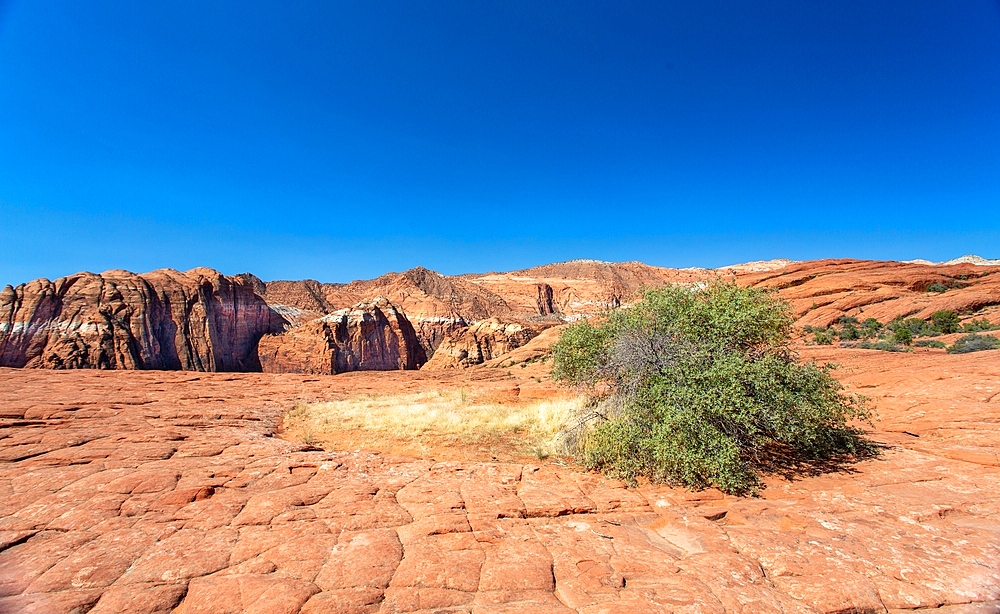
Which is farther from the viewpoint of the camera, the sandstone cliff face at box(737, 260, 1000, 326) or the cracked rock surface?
the sandstone cliff face at box(737, 260, 1000, 326)

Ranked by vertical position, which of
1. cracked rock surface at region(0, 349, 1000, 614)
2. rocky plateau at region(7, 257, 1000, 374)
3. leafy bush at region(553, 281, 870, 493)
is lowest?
cracked rock surface at region(0, 349, 1000, 614)

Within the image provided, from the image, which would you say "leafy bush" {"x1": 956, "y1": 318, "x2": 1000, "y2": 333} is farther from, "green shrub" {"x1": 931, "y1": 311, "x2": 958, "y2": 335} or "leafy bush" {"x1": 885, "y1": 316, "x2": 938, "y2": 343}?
"leafy bush" {"x1": 885, "y1": 316, "x2": 938, "y2": 343}

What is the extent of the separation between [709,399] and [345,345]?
104 ft

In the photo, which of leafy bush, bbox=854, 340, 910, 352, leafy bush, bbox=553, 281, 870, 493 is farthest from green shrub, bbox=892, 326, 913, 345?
leafy bush, bbox=553, 281, 870, 493

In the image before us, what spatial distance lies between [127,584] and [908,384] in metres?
16.2

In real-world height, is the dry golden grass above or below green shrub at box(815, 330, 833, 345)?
below

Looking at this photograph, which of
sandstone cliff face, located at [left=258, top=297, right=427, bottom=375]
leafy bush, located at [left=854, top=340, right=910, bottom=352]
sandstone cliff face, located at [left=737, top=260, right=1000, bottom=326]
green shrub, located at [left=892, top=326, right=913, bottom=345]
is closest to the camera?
leafy bush, located at [left=854, top=340, right=910, bottom=352]

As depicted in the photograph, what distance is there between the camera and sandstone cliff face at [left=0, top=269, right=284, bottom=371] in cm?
2508

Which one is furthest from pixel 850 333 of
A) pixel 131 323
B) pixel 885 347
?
pixel 131 323

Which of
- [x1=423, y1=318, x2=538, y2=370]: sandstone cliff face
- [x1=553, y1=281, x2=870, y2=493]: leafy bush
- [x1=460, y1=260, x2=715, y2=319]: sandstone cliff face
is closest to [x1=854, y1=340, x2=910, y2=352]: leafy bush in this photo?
[x1=553, y1=281, x2=870, y2=493]: leafy bush

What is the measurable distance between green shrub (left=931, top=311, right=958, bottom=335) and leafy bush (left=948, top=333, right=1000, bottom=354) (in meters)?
5.24

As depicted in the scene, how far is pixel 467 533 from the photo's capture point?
15.1 feet

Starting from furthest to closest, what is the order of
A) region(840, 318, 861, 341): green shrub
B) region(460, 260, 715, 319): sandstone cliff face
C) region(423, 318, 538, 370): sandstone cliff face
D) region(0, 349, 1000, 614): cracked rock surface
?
1. region(460, 260, 715, 319): sandstone cliff face
2. region(423, 318, 538, 370): sandstone cliff face
3. region(840, 318, 861, 341): green shrub
4. region(0, 349, 1000, 614): cracked rock surface

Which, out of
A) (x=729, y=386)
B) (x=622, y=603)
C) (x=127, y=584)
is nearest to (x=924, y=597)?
(x=622, y=603)
